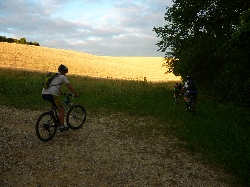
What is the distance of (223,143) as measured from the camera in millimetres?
7719

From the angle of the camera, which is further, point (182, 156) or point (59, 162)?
point (182, 156)

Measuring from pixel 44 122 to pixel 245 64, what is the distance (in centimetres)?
934

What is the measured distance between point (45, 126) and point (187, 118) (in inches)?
245

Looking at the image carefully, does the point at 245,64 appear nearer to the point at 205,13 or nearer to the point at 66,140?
the point at 205,13

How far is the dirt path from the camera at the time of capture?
18.1 feet

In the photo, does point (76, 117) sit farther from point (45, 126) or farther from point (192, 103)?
point (192, 103)

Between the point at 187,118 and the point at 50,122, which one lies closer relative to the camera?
the point at 50,122

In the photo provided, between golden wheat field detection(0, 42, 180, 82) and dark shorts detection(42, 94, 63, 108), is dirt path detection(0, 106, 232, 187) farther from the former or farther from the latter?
golden wheat field detection(0, 42, 180, 82)

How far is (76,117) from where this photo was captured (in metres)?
9.06

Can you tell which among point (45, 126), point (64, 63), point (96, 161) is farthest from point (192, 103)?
point (64, 63)

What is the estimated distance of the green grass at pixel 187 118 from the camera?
687 cm

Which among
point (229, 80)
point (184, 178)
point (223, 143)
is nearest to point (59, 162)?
point (184, 178)

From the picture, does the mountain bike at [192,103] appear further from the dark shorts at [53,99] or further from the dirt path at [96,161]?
the dark shorts at [53,99]

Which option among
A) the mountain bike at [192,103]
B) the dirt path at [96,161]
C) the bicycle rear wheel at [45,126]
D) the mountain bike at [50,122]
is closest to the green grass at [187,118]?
the mountain bike at [192,103]
